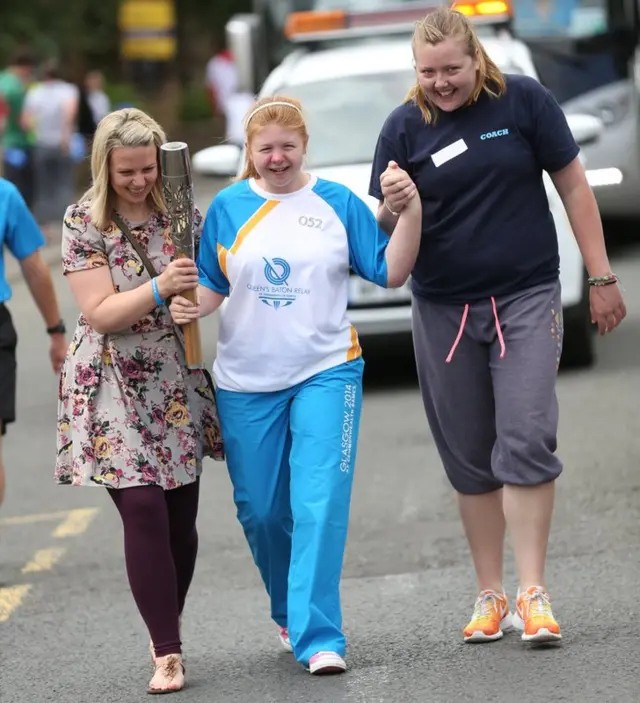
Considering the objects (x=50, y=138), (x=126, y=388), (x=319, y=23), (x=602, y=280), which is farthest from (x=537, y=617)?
(x=50, y=138)

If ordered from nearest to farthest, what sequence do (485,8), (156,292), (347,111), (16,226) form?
1. (156,292)
2. (16,226)
3. (347,111)
4. (485,8)

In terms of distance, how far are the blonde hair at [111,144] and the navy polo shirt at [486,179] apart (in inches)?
26.3

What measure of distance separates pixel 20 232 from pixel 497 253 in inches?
88.6

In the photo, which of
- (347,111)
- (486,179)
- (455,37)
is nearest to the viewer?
(455,37)

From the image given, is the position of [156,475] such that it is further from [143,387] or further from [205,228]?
[205,228]

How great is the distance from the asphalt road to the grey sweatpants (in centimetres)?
54

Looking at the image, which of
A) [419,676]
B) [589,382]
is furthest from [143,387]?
[589,382]

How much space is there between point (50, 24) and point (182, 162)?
34.0 m

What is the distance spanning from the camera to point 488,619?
18.4 ft

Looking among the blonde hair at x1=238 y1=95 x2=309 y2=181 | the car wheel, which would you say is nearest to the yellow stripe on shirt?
the blonde hair at x1=238 y1=95 x2=309 y2=181

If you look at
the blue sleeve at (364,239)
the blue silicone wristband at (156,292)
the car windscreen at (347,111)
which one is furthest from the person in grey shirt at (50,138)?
the blue silicone wristband at (156,292)

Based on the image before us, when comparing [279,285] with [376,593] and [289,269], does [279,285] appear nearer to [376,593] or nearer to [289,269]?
[289,269]

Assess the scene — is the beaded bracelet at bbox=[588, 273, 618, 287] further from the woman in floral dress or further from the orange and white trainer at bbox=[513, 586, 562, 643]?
the woman in floral dress

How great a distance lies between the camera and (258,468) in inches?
214
